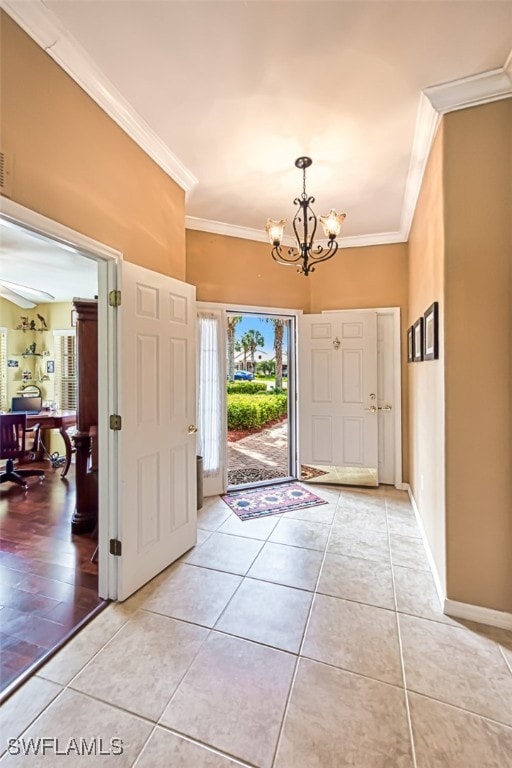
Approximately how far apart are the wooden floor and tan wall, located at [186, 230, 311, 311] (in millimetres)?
2647

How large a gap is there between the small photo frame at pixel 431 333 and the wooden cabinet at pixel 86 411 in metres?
2.63

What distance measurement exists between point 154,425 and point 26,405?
4.46 meters

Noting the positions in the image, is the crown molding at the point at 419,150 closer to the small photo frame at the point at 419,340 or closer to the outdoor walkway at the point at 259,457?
the small photo frame at the point at 419,340

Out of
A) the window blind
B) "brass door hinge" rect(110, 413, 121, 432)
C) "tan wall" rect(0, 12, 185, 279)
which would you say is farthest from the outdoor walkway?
the window blind

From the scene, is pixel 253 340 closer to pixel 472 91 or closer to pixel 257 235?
pixel 257 235

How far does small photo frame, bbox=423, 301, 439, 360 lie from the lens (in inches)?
86.0

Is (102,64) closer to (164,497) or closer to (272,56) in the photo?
(272,56)

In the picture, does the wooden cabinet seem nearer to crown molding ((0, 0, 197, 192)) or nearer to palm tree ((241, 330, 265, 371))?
crown molding ((0, 0, 197, 192))

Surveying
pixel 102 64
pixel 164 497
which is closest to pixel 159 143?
pixel 102 64

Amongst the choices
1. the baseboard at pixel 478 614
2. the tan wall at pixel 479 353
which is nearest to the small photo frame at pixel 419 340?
the tan wall at pixel 479 353

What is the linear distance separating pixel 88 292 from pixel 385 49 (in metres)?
4.96

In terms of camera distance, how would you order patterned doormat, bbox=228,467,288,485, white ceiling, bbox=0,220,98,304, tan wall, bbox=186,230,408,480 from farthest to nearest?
patterned doormat, bbox=228,467,288,485
tan wall, bbox=186,230,408,480
white ceiling, bbox=0,220,98,304

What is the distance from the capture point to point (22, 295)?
560 centimetres

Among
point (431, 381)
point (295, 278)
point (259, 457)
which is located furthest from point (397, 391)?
point (259, 457)
